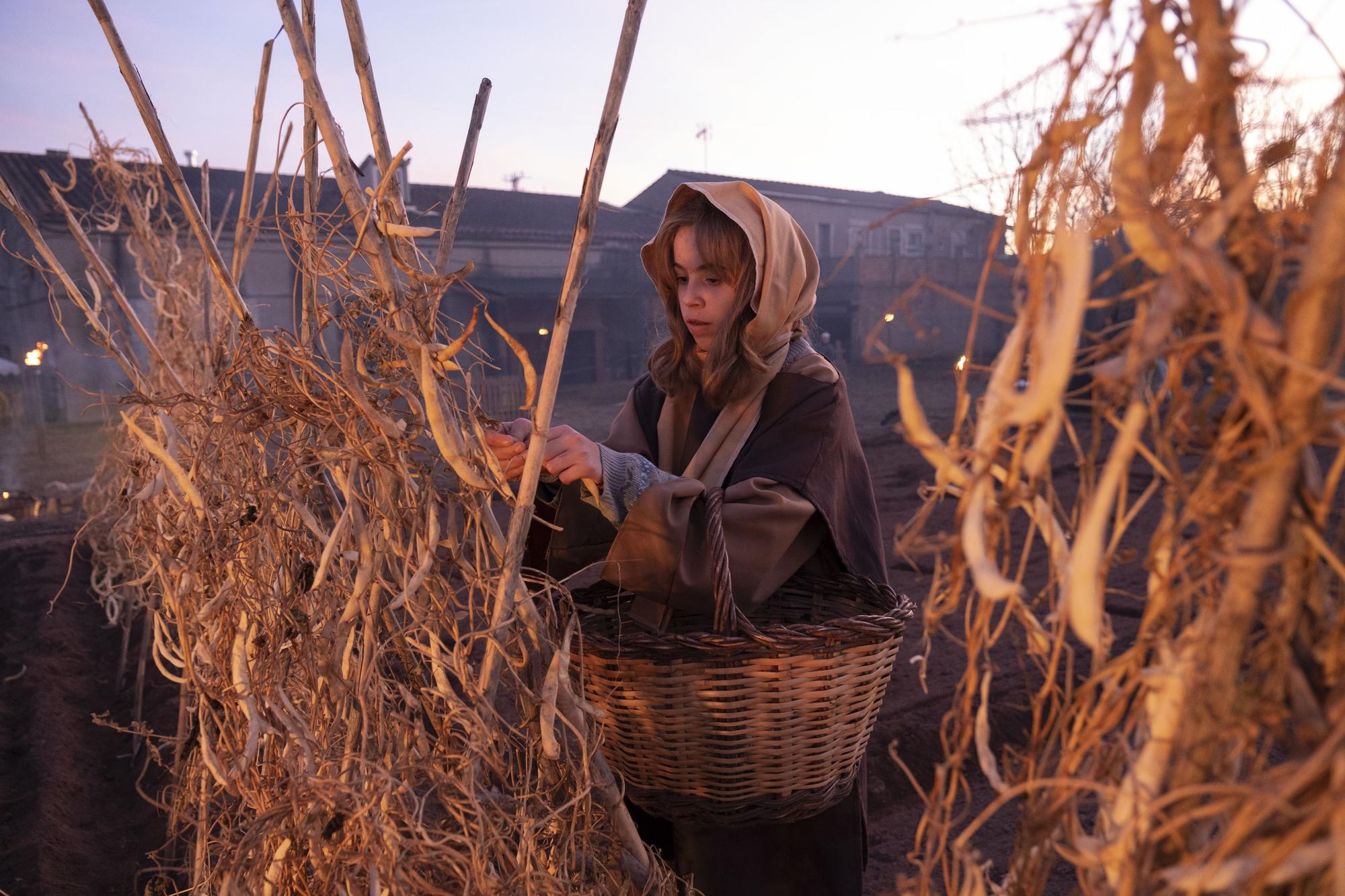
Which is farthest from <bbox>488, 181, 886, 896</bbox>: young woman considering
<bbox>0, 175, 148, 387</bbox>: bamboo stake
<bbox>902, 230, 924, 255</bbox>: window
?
<bbox>902, 230, 924, 255</bbox>: window

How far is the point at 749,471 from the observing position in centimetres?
148

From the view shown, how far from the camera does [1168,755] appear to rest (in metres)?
0.52

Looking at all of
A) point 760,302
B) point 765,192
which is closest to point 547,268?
point 765,192

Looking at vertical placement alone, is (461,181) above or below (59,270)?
above

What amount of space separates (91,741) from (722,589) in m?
3.13

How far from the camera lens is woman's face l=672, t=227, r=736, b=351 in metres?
1.67

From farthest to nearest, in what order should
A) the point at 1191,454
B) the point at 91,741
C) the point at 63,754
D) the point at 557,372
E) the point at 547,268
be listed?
the point at 547,268
the point at 91,741
the point at 63,754
the point at 557,372
the point at 1191,454

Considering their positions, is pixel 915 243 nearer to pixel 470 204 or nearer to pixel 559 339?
pixel 470 204

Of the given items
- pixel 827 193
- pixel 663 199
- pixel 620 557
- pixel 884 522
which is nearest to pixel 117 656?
pixel 620 557

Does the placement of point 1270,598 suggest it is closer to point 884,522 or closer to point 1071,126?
point 1071,126

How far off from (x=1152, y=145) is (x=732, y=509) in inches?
36.0

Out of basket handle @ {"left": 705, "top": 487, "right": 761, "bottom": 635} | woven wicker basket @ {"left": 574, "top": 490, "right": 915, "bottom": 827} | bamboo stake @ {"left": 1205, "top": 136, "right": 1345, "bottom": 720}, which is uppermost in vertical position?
bamboo stake @ {"left": 1205, "top": 136, "right": 1345, "bottom": 720}

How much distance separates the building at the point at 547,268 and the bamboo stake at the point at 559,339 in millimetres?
6518

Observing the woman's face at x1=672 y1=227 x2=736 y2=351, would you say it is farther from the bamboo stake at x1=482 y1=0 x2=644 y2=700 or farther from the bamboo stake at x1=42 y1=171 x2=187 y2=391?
the bamboo stake at x1=42 y1=171 x2=187 y2=391
